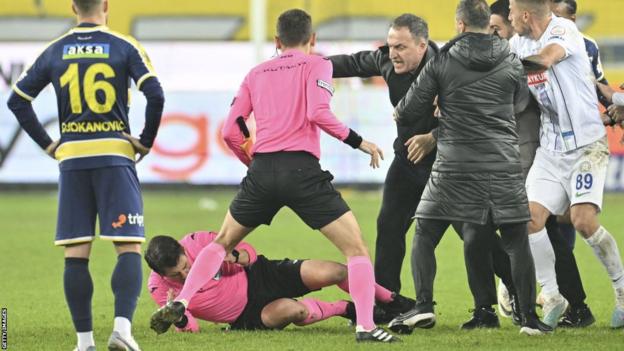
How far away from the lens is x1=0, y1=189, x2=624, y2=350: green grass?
7547 mm

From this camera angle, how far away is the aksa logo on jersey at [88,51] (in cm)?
693

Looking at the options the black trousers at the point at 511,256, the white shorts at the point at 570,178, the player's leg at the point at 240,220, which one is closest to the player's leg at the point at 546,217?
the white shorts at the point at 570,178

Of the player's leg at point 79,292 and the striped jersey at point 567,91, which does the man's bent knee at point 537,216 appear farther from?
the player's leg at point 79,292

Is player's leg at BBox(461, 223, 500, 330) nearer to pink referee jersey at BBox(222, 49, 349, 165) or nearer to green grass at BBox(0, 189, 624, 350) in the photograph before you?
green grass at BBox(0, 189, 624, 350)

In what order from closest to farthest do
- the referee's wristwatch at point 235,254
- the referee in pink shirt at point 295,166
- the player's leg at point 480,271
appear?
the referee in pink shirt at point 295,166 < the player's leg at point 480,271 < the referee's wristwatch at point 235,254

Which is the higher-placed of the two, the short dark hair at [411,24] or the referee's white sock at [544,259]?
the short dark hair at [411,24]

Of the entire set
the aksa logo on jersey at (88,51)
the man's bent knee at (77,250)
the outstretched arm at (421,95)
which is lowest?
the man's bent knee at (77,250)

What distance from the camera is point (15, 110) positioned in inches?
282

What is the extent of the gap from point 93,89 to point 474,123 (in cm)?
230

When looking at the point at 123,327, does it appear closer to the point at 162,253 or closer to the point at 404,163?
the point at 162,253

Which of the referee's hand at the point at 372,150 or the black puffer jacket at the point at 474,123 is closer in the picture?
the referee's hand at the point at 372,150

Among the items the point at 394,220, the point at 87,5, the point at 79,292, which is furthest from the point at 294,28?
the point at 79,292

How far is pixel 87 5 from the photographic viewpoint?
6.99 m

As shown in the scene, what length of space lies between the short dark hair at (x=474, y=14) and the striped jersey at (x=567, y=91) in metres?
0.77
